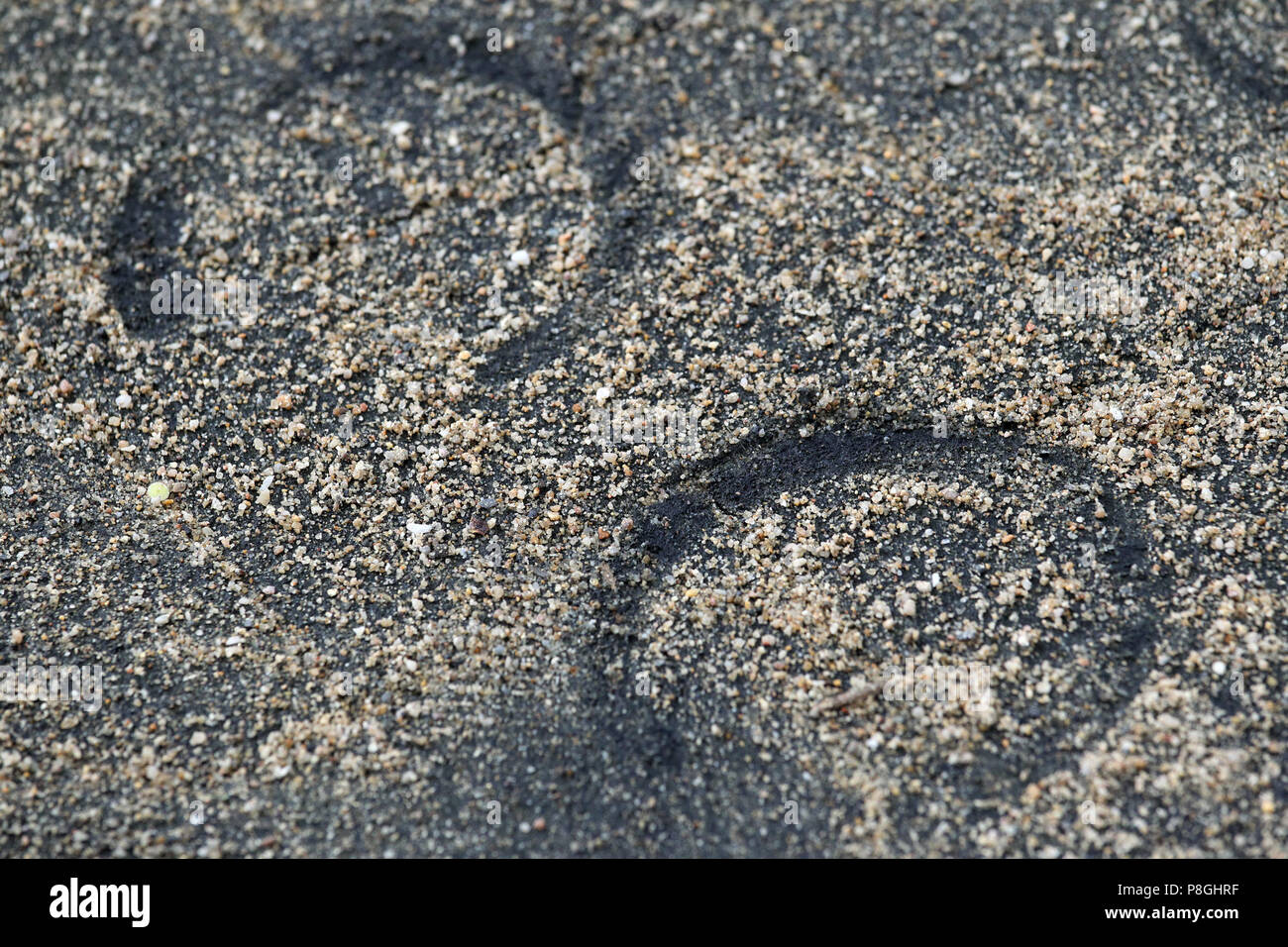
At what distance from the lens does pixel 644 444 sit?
8.21ft

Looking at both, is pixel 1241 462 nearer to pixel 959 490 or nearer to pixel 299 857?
pixel 959 490

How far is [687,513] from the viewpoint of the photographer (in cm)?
241

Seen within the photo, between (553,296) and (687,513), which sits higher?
(553,296)

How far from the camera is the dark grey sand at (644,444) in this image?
80.4 inches

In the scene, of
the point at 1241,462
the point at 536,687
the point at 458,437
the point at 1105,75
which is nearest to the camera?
the point at 536,687

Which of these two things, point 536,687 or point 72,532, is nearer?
point 536,687

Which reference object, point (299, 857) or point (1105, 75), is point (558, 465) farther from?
point (1105, 75)

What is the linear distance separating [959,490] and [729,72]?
1.49 metres

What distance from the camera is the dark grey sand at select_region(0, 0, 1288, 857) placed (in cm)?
204
